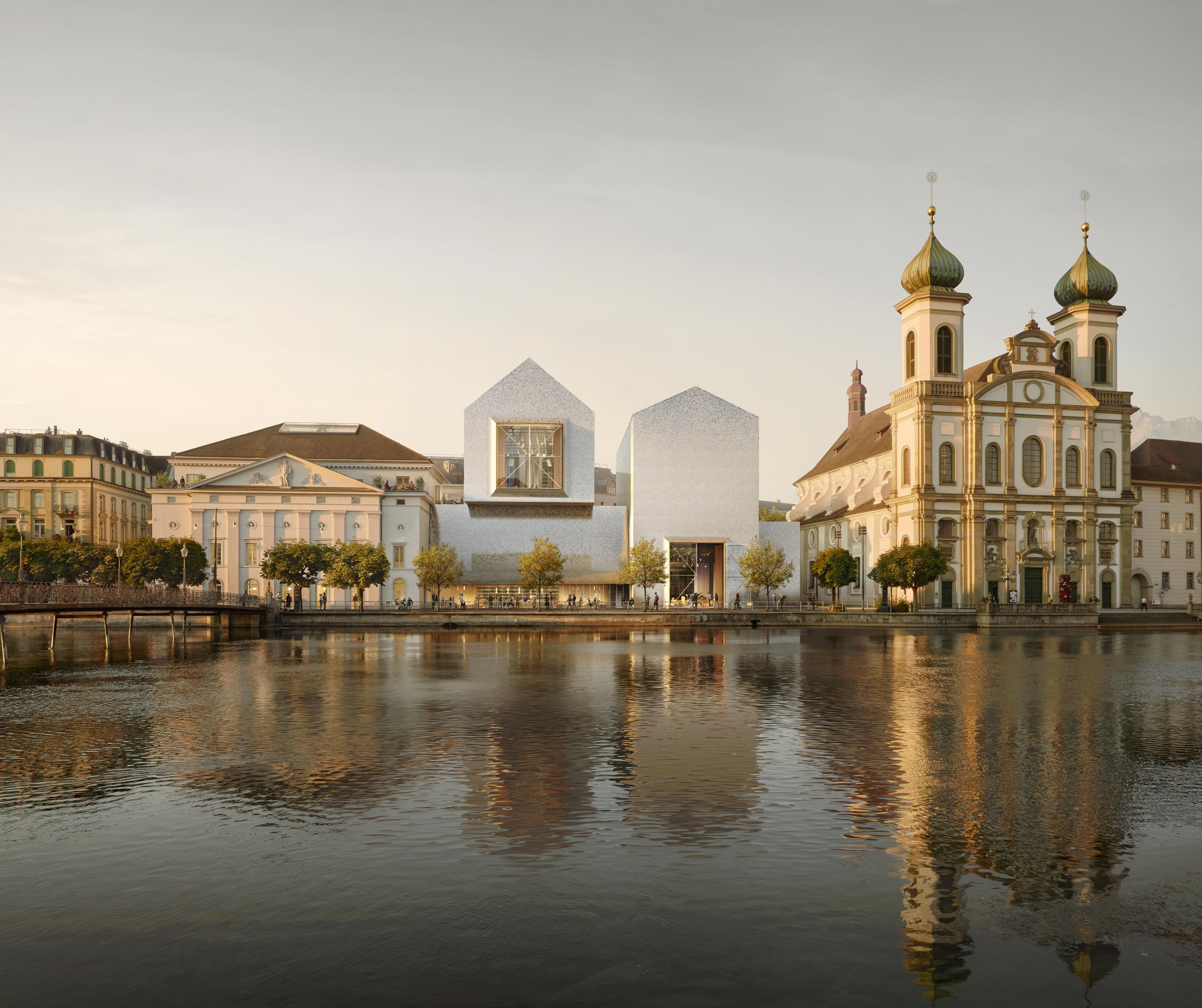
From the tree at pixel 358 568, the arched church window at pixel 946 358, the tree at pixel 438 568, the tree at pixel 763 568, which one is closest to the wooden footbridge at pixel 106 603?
the tree at pixel 358 568

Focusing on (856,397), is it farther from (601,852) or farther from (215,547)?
(601,852)

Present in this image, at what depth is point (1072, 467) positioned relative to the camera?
9069 centimetres

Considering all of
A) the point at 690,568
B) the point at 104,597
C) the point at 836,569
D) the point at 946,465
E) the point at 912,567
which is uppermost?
the point at 946,465

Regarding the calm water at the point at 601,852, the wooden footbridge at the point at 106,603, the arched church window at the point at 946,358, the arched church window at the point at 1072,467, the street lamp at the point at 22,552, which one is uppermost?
the arched church window at the point at 946,358

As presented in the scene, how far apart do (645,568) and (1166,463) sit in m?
51.5

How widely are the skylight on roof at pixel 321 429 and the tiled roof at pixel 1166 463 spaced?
74491mm

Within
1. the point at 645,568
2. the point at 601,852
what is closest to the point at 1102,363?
the point at 645,568

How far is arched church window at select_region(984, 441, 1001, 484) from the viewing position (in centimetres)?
8925

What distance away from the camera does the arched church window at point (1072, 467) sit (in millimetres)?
90438

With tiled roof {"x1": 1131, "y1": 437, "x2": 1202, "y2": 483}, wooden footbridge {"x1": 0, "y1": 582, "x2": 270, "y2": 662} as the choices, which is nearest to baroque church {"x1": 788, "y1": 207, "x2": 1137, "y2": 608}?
tiled roof {"x1": 1131, "y1": 437, "x2": 1202, "y2": 483}

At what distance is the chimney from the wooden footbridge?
356ft

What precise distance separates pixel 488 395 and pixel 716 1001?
91530 mm

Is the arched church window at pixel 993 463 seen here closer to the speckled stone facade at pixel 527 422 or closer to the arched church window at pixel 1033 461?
the arched church window at pixel 1033 461

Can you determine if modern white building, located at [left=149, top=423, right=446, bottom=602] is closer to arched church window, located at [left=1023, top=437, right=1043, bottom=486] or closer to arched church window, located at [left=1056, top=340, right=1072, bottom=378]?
arched church window, located at [left=1023, top=437, right=1043, bottom=486]
